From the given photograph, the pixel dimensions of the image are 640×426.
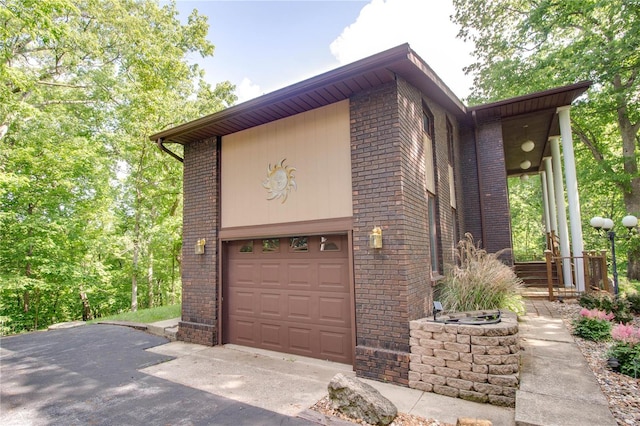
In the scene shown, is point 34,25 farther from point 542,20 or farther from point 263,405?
point 542,20

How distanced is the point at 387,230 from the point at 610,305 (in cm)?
531

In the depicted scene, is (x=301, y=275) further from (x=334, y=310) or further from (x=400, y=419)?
(x=400, y=419)

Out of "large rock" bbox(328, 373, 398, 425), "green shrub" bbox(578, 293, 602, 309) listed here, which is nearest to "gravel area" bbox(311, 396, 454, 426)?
"large rock" bbox(328, 373, 398, 425)

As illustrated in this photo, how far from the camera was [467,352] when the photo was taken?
13.5 feet

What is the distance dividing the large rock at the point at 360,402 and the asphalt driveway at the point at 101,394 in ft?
1.51

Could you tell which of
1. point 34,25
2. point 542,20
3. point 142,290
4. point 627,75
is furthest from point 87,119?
point 627,75

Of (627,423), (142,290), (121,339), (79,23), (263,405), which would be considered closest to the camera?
(627,423)

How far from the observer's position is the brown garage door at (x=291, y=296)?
546 cm

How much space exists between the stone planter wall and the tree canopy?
11955 millimetres

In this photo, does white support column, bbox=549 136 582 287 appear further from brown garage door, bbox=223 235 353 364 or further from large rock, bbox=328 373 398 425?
large rock, bbox=328 373 398 425

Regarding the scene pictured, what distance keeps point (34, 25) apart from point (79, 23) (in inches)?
260

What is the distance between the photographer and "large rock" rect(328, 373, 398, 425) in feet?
11.3

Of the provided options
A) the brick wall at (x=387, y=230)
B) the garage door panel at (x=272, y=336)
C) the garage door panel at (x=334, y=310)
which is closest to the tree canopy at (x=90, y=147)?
the garage door panel at (x=272, y=336)

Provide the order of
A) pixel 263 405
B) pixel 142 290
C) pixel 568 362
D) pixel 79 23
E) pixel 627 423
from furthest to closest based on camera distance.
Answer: pixel 142 290
pixel 79 23
pixel 568 362
pixel 263 405
pixel 627 423
